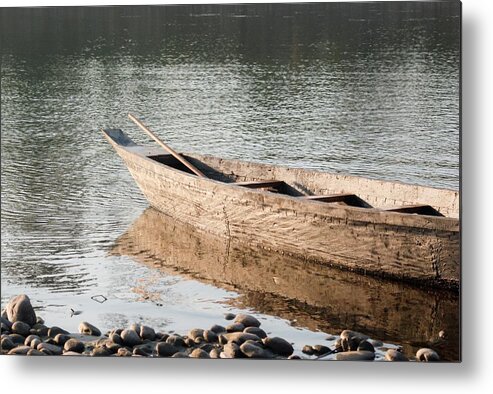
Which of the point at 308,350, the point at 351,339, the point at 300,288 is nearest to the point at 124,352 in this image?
the point at 308,350

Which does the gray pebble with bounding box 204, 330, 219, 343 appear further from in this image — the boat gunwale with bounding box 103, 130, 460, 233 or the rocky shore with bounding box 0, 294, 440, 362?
the boat gunwale with bounding box 103, 130, 460, 233

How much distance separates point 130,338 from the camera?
19.1ft

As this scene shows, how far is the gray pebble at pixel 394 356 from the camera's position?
5.52 meters

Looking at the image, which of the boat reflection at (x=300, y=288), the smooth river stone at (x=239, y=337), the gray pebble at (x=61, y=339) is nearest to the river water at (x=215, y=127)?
the boat reflection at (x=300, y=288)

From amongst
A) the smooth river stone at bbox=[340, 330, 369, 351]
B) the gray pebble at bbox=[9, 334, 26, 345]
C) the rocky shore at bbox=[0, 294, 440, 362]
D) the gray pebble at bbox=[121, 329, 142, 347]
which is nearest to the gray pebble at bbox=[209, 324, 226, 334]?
the rocky shore at bbox=[0, 294, 440, 362]

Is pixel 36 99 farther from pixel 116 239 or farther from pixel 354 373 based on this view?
pixel 354 373

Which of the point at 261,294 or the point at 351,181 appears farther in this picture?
the point at 351,181

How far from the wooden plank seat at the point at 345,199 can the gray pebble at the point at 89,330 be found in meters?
1.76

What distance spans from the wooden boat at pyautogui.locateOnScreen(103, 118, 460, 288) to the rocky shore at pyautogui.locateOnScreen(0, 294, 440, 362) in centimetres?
61

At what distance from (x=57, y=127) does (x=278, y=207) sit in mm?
1384

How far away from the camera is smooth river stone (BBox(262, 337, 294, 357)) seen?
18.7ft

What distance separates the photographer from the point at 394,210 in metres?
6.61

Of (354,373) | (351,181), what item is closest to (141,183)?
(351,181)

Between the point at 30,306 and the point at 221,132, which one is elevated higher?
the point at 221,132
